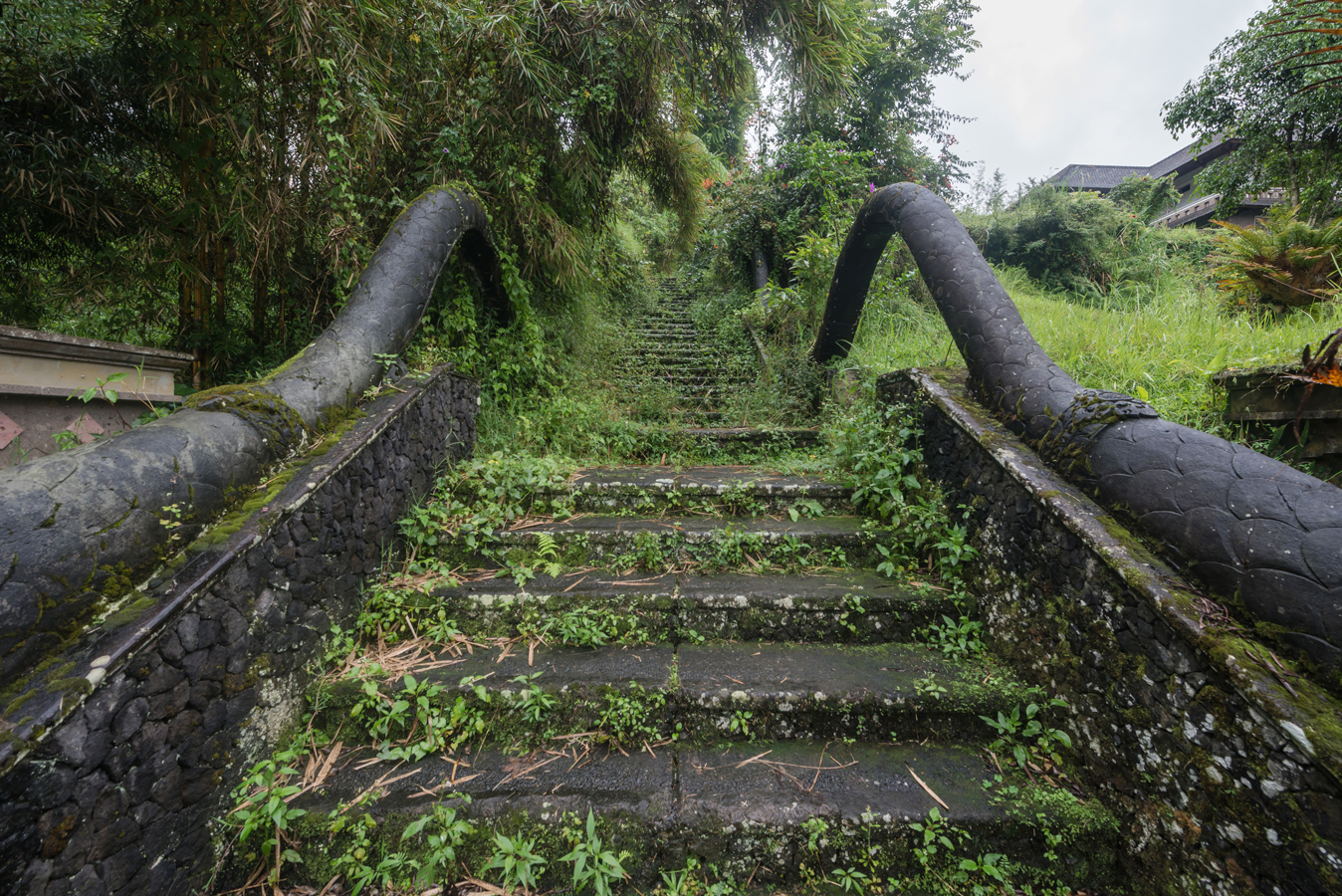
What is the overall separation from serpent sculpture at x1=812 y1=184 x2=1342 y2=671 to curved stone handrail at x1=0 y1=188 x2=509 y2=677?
290 cm

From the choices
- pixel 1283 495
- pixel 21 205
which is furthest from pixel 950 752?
pixel 21 205

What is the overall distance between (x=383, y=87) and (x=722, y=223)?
657cm

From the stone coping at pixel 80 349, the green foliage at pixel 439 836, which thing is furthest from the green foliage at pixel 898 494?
the stone coping at pixel 80 349

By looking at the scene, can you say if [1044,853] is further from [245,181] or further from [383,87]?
[245,181]

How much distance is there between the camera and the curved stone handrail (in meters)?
1.16

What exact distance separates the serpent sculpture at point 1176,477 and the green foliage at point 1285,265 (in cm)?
237

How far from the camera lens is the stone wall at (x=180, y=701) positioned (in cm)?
105

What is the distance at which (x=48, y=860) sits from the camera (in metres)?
1.04

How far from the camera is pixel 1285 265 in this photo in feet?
11.5

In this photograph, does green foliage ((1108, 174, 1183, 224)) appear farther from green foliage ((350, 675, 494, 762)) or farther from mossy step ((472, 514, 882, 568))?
green foliage ((350, 675, 494, 762))

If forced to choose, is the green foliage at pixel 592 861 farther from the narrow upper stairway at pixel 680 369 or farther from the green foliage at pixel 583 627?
the narrow upper stairway at pixel 680 369

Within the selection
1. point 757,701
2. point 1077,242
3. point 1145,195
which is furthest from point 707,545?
point 1145,195

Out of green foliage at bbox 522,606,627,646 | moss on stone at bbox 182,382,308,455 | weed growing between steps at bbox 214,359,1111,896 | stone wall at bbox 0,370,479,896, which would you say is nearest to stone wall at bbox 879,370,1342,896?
weed growing between steps at bbox 214,359,1111,896

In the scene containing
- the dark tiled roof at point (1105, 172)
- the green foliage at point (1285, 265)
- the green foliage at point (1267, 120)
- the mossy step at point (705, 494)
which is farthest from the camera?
the dark tiled roof at point (1105, 172)
